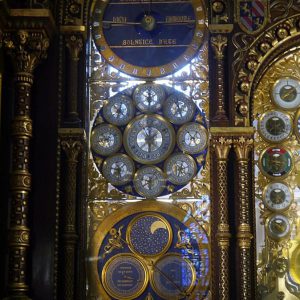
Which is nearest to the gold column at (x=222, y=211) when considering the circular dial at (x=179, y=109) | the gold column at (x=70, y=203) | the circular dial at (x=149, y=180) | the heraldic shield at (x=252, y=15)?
the circular dial at (x=179, y=109)

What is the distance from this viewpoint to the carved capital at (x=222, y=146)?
13.9m

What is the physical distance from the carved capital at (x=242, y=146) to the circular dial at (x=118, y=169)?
158 centimetres

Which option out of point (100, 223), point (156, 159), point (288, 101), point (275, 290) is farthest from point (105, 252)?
point (288, 101)

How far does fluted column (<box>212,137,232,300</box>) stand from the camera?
535 inches

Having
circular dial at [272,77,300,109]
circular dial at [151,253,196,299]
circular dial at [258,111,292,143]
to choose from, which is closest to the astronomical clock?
circular dial at [151,253,196,299]

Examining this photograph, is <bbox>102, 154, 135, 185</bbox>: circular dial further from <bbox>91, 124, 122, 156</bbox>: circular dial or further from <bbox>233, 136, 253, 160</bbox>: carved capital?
<bbox>233, 136, 253, 160</bbox>: carved capital

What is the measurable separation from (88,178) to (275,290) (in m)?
3.22

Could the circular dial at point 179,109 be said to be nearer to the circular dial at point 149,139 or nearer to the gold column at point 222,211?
the circular dial at point 149,139

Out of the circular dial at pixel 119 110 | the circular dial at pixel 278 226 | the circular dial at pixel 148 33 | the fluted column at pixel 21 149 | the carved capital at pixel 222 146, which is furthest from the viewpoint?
the circular dial at pixel 148 33

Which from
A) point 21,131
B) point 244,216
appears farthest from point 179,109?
point 21,131

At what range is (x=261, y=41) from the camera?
14.4m

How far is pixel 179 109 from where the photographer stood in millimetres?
14438

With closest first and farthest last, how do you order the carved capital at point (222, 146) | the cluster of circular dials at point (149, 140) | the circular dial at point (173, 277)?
the circular dial at point (173, 277)
the carved capital at point (222, 146)
the cluster of circular dials at point (149, 140)

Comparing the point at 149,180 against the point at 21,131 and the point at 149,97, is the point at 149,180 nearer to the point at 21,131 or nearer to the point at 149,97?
the point at 149,97
